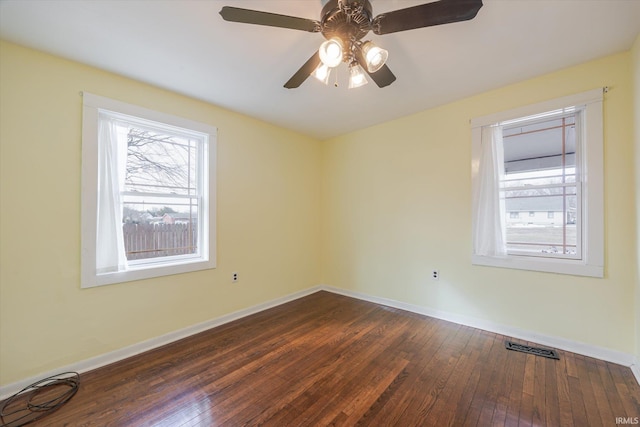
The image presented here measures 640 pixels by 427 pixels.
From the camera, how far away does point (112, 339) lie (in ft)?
7.41

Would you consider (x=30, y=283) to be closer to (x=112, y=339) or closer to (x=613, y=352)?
(x=112, y=339)

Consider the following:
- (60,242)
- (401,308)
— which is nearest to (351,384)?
(401,308)

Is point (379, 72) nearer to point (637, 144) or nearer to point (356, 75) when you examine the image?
point (356, 75)

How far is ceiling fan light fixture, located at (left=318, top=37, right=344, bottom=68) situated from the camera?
4.65 ft

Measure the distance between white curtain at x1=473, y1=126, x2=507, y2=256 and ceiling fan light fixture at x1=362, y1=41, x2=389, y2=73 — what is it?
76.4 inches

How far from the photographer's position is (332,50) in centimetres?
143

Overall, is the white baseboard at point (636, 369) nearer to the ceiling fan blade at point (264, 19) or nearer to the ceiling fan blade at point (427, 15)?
the ceiling fan blade at point (427, 15)

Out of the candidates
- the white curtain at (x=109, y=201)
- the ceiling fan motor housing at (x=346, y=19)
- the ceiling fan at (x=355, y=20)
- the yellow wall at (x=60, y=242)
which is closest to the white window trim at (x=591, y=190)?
the ceiling fan at (x=355, y=20)

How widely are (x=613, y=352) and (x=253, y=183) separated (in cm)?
407

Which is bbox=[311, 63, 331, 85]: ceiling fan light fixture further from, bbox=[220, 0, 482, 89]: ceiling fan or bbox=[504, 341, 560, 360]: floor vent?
bbox=[504, 341, 560, 360]: floor vent

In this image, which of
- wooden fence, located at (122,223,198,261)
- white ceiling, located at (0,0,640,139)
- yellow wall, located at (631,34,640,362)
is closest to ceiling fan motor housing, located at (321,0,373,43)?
white ceiling, located at (0,0,640,139)

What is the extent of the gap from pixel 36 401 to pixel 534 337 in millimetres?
4270

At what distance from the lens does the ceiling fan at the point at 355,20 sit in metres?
1.29

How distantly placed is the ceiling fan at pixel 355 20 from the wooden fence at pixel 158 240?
2.19m
